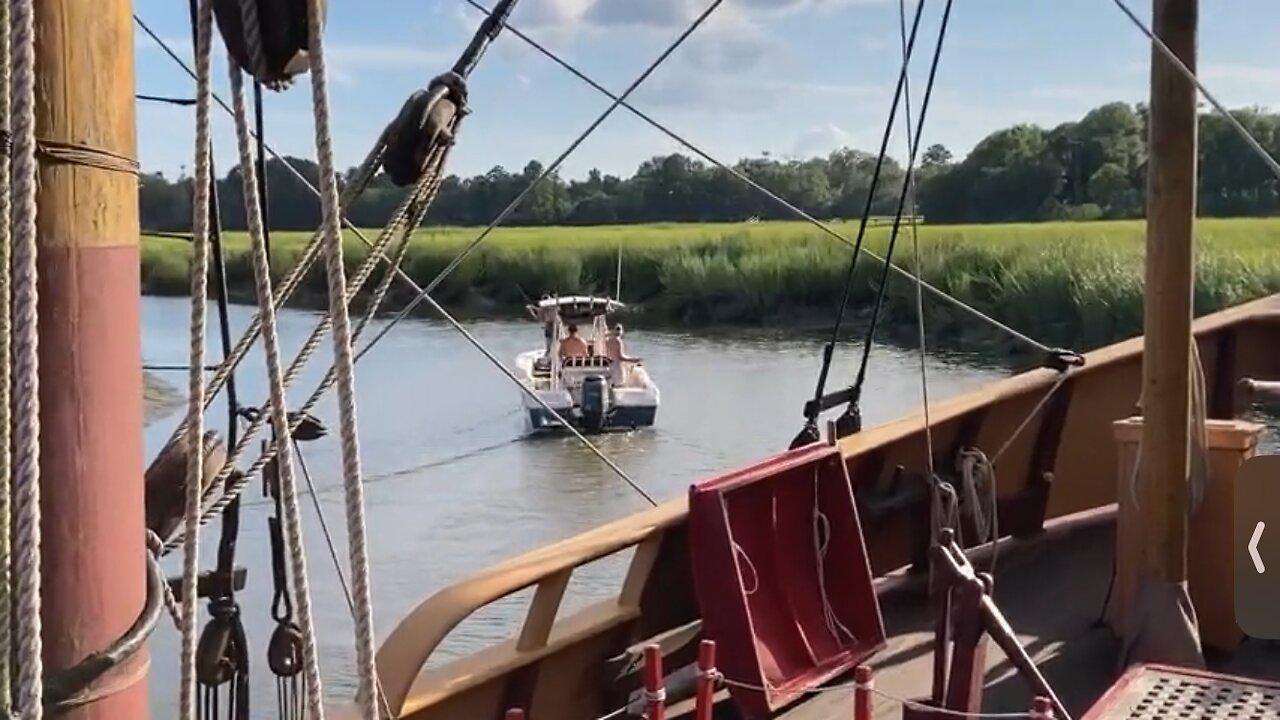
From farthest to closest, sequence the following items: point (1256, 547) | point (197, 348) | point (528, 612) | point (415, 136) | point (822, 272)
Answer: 1. point (822, 272)
2. point (1256, 547)
3. point (528, 612)
4. point (415, 136)
5. point (197, 348)

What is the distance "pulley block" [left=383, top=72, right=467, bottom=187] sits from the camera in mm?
2523

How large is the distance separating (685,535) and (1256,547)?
4.88 feet

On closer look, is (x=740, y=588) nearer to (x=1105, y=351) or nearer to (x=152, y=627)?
(x=152, y=627)

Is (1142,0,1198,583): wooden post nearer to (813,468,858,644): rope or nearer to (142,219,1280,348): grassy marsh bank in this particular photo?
(813,468,858,644): rope

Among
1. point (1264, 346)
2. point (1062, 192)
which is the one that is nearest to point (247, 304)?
point (1062, 192)

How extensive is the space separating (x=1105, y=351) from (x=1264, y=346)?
1.03 metres

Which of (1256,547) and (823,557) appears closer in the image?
(1256,547)

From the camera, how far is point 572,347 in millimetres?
27438

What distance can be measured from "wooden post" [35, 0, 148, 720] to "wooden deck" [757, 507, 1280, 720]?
94.1 inches

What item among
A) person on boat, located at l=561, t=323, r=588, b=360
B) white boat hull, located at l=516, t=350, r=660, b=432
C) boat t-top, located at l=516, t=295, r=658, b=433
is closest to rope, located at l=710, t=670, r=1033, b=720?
boat t-top, located at l=516, t=295, r=658, b=433

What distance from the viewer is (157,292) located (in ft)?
146

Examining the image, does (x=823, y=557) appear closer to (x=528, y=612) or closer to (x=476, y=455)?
(x=528, y=612)

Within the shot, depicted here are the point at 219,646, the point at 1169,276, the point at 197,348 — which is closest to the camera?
the point at 197,348

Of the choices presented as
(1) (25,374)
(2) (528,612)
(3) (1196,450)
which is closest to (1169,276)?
(3) (1196,450)
